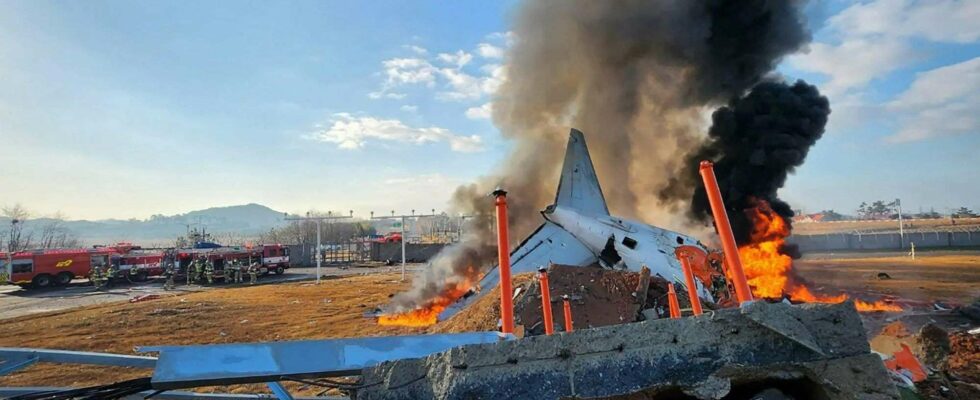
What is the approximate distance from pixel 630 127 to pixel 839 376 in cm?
1731

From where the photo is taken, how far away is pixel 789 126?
50.9ft

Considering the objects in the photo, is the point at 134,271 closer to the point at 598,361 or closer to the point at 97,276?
the point at 97,276

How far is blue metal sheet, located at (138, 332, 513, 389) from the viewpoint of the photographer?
2336 millimetres

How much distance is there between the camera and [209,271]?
2838cm

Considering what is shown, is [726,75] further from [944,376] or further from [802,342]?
[802,342]

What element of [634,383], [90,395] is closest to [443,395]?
[634,383]

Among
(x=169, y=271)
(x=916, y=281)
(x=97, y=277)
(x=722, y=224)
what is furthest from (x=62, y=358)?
(x=169, y=271)

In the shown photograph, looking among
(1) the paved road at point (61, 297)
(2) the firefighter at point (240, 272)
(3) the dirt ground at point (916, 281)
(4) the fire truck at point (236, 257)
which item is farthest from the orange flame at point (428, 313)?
(4) the fire truck at point (236, 257)

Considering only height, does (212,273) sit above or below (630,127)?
below

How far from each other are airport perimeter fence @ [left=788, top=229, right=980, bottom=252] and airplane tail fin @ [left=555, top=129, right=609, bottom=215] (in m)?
25.7

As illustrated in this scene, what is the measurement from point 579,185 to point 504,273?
11405 millimetres

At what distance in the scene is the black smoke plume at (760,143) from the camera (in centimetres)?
1549

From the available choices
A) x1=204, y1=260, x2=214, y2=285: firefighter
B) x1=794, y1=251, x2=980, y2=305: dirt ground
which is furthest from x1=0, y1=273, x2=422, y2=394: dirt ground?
x1=794, y1=251, x2=980, y2=305: dirt ground

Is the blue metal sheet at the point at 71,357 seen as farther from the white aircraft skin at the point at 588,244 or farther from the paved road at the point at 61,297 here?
the paved road at the point at 61,297
